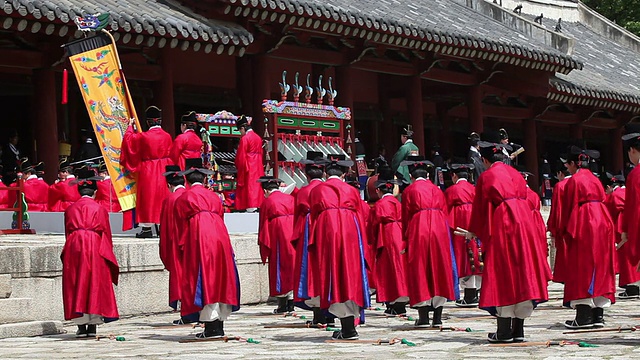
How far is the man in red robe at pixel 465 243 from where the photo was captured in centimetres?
1292

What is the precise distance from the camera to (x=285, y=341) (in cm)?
952

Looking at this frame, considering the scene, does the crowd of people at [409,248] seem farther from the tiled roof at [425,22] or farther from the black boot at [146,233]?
the tiled roof at [425,22]

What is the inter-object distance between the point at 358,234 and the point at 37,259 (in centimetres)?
328

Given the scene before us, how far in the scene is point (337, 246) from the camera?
9625mm

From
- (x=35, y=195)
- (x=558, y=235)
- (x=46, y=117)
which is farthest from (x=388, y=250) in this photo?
(x=46, y=117)

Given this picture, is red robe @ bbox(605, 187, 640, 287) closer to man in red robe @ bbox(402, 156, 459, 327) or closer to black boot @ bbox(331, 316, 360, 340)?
man in red robe @ bbox(402, 156, 459, 327)

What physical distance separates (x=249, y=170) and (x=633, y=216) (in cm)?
657

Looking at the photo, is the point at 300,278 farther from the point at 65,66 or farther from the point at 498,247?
the point at 65,66

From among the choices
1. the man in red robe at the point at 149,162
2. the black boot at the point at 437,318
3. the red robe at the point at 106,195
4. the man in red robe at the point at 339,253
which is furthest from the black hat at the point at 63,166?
the black boot at the point at 437,318

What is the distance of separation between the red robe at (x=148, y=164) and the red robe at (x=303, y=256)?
329 centimetres

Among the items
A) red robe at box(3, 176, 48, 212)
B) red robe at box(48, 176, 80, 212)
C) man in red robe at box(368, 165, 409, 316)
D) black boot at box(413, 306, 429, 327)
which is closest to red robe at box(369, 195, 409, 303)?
Result: man in red robe at box(368, 165, 409, 316)

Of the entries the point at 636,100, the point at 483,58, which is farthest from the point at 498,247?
the point at 636,100

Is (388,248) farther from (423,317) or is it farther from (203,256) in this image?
(203,256)

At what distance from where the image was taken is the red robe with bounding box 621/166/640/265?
29.5 feet
